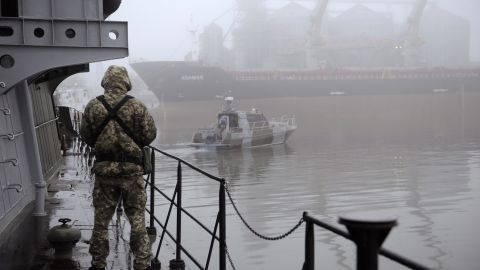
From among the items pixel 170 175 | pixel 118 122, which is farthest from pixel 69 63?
pixel 170 175

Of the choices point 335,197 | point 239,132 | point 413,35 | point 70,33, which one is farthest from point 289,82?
point 70,33

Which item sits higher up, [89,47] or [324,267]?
[89,47]

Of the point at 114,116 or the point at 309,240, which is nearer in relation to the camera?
the point at 309,240

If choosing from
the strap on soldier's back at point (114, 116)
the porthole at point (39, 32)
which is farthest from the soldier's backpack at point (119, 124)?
the porthole at point (39, 32)

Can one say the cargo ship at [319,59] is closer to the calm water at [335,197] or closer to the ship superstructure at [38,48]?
the calm water at [335,197]

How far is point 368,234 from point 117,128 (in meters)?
2.60

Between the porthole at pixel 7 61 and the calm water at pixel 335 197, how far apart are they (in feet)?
10.1

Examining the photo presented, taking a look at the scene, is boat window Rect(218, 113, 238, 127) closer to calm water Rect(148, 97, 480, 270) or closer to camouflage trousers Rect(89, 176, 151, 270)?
calm water Rect(148, 97, 480, 270)

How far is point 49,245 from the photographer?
19.2 feet

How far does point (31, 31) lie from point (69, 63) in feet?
1.79

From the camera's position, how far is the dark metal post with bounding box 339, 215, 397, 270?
6.22 ft

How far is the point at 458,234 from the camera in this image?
1180 centimetres

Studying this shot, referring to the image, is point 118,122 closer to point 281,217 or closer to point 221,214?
point 221,214

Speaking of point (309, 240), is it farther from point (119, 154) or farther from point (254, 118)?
point (254, 118)
